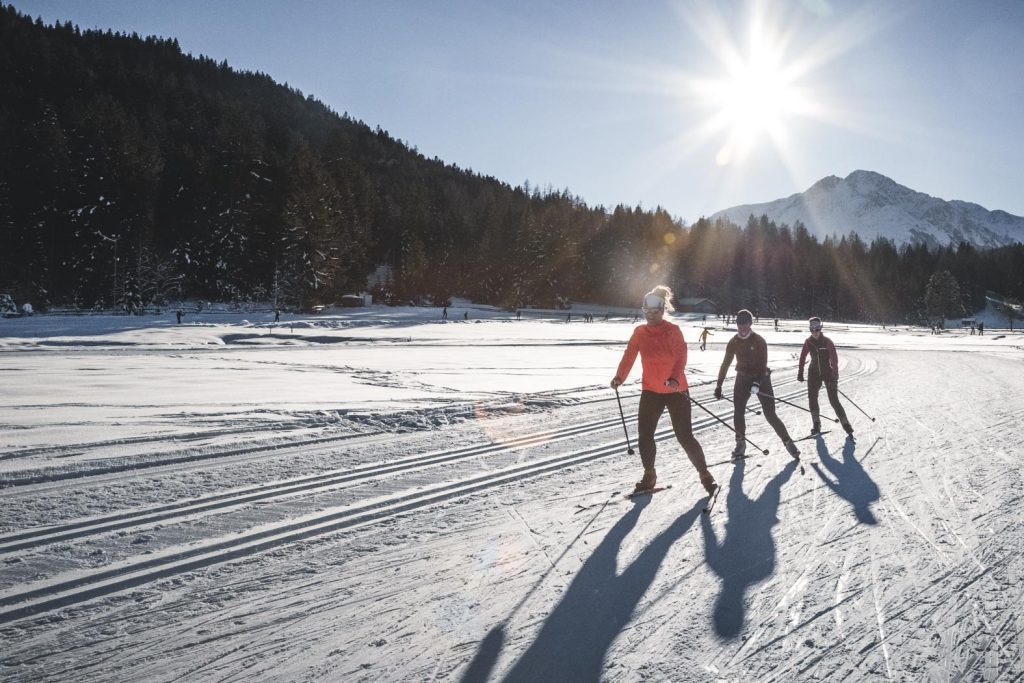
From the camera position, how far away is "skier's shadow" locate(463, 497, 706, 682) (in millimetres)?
Answer: 2621

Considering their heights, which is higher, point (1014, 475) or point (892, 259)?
point (892, 259)

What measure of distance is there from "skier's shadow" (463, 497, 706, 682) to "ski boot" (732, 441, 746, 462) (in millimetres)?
3095

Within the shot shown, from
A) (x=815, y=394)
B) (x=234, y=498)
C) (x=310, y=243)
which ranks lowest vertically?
(x=234, y=498)

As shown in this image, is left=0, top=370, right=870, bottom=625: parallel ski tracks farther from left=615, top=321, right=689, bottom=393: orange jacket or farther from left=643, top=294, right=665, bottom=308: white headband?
left=643, top=294, right=665, bottom=308: white headband

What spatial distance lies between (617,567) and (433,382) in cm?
976

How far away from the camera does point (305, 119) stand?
101812 mm

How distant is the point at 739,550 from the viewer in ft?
13.3

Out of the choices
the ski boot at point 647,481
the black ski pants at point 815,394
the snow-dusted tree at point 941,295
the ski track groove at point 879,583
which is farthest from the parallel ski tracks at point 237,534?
the snow-dusted tree at point 941,295

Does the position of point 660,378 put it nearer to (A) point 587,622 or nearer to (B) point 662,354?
(B) point 662,354

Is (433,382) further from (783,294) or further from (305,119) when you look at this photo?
(305,119)

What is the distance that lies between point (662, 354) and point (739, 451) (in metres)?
2.79

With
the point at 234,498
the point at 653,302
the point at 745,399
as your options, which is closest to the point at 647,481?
the point at 653,302

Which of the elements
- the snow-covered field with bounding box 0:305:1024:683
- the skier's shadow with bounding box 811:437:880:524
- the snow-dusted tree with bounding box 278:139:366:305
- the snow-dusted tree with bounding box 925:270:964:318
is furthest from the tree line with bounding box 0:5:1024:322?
the skier's shadow with bounding box 811:437:880:524

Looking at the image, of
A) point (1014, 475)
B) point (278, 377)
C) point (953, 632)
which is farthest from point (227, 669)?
point (278, 377)
